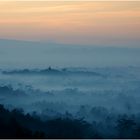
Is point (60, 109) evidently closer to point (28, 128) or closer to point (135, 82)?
point (28, 128)

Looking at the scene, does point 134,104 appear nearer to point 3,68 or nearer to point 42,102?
point 42,102

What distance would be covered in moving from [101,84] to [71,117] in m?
0.38

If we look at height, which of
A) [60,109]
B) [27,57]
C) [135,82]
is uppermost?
[27,57]

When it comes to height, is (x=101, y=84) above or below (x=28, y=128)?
above

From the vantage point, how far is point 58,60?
3797mm

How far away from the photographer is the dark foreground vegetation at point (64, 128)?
11.8 ft

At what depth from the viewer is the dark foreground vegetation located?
3592 mm

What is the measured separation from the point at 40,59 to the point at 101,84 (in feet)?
1.92

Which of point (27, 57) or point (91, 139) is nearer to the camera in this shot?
point (91, 139)

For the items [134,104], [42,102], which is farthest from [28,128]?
[134,104]

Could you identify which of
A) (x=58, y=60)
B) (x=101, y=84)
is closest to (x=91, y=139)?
(x=101, y=84)

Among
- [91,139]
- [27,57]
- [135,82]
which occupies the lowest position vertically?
[91,139]

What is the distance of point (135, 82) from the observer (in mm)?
3758

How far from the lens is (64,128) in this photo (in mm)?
3607
